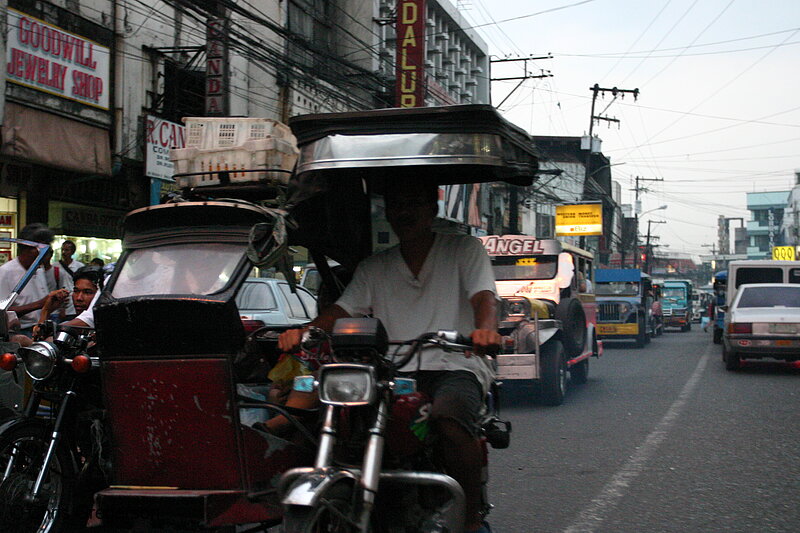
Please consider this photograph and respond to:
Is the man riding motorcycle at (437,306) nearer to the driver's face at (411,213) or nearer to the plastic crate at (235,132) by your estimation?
the driver's face at (411,213)

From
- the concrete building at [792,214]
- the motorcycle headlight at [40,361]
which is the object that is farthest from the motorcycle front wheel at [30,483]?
the concrete building at [792,214]

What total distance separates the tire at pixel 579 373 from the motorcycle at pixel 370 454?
36.1ft

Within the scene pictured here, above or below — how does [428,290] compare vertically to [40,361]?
above

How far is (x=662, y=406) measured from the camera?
11.1 meters

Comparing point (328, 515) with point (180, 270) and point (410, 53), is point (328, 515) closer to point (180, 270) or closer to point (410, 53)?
point (180, 270)

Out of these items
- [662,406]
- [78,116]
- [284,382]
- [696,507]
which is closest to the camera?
[284,382]

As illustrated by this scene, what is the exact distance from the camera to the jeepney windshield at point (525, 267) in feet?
46.5

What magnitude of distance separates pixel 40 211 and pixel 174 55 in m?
4.89

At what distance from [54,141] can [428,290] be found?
1278 cm

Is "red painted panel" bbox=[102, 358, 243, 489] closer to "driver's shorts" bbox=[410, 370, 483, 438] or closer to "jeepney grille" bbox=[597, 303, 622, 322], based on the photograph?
"driver's shorts" bbox=[410, 370, 483, 438]

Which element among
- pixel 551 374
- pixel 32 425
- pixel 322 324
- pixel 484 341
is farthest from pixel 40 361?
pixel 551 374

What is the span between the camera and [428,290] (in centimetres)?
402

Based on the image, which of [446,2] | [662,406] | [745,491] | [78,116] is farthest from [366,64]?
[745,491]

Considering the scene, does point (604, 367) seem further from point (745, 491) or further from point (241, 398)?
point (241, 398)
